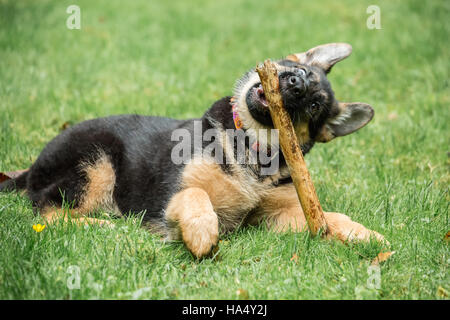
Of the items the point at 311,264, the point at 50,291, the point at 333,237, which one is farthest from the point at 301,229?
the point at 50,291

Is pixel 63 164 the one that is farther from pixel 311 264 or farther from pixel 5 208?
pixel 311 264

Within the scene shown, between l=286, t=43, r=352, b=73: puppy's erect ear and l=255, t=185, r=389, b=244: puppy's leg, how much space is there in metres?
1.19

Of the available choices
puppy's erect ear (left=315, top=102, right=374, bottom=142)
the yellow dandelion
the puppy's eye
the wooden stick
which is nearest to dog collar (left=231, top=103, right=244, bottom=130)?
the wooden stick

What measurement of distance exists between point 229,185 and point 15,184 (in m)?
2.10

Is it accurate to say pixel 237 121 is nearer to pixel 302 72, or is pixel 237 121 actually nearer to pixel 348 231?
pixel 302 72

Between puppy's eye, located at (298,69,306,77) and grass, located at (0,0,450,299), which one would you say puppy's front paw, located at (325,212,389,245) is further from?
puppy's eye, located at (298,69,306,77)

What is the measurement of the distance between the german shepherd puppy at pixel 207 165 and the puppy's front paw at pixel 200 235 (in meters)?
0.17

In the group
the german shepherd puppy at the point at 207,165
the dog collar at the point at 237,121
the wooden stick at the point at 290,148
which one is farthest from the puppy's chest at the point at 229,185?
the wooden stick at the point at 290,148

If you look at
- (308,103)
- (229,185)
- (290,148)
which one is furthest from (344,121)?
(229,185)

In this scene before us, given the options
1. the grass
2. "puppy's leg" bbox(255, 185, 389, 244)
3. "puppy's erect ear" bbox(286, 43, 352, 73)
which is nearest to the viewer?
the grass

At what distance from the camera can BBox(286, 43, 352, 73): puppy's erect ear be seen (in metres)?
4.70

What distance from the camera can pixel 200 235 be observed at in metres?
3.52

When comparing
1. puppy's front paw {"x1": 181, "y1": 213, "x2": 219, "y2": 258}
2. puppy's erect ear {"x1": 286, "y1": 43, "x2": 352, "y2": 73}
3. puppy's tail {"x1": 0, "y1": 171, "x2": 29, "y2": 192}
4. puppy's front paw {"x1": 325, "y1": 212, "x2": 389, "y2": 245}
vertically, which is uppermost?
puppy's erect ear {"x1": 286, "y1": 43, "x2": 352, "y2": 73}

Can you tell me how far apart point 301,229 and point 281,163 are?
0.58 m
